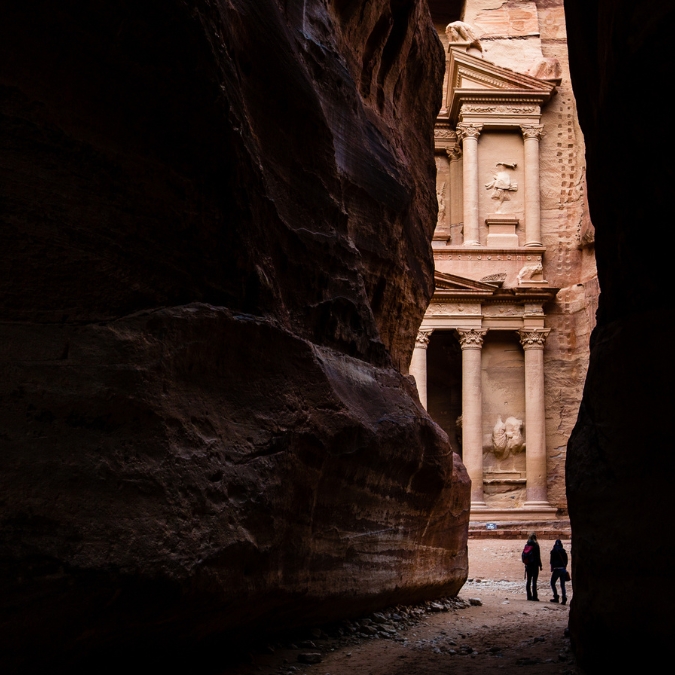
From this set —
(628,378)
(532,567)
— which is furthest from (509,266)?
(628,378)

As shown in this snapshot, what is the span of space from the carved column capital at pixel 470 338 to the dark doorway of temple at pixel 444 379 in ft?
4.16

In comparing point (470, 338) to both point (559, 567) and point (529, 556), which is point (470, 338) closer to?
point (529, 556)

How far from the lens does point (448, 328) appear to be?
2667 centimetres

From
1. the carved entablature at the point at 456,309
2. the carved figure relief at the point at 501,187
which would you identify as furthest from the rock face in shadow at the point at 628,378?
the carved figure relief at the point at 501,187

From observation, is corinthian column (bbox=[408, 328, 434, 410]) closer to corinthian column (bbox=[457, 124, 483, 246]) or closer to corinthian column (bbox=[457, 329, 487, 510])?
corinthian column (bbox=[457, 329, 487, 510])

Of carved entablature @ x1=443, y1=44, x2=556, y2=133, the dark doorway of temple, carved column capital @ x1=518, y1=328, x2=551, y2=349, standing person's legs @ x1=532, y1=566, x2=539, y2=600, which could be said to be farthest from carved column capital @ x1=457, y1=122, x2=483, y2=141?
standing person's legs @ x1=532, y1=566, x2=539, y2=600

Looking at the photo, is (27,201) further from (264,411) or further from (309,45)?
(309,45)

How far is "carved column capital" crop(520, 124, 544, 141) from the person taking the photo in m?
28.2

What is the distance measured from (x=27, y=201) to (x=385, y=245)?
15.6 feet

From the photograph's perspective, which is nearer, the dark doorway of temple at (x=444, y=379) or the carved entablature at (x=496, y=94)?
the carved entablature at (x=496, y=94)

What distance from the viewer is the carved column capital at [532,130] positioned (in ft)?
92.4

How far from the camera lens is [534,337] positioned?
26.8m

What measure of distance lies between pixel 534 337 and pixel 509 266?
2.53m

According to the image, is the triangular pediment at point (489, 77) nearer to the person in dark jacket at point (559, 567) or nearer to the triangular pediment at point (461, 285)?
the triangular pediment at point (461, 285)
